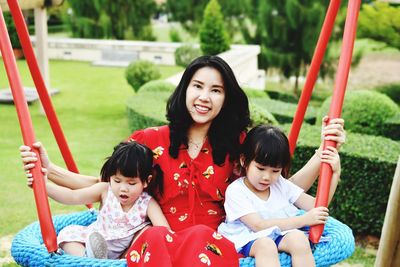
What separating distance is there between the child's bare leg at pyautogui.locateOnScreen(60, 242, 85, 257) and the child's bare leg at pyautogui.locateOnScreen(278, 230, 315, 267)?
740mm

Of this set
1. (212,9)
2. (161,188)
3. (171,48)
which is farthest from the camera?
(171,48)

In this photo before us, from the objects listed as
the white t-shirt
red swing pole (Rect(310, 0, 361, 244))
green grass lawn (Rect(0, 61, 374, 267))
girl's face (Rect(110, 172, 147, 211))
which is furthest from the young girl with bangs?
green grass lawn (Rect(0, 61, 374, 267))

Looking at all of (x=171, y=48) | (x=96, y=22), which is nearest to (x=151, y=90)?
(x=171, y=48)

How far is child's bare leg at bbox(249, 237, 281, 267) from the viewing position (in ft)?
7.45

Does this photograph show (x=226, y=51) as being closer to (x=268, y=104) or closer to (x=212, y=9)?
(x=212, y=9)

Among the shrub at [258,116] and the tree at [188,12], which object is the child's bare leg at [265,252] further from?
the tree at [188,12]

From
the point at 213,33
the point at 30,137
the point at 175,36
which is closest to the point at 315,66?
the point at 30,137

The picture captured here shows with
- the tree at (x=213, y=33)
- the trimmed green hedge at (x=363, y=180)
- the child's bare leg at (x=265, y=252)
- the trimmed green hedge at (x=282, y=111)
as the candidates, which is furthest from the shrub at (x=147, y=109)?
the tree at (x=213, y=33)

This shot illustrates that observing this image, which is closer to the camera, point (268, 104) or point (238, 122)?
point (238, 122)

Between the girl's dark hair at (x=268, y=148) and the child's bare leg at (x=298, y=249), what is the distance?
284 mm

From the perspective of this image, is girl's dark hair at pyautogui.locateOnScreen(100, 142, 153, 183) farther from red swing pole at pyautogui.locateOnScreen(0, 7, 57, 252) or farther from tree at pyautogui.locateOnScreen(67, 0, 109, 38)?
tree at pyautogui.locateOnScreen(67, 0, 109, 38)

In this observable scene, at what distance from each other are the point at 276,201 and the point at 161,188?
456mm

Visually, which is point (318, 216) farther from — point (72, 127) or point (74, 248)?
point (72, 127)

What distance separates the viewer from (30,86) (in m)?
11.0
